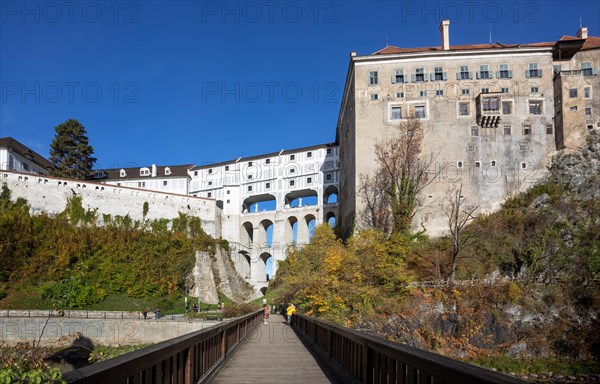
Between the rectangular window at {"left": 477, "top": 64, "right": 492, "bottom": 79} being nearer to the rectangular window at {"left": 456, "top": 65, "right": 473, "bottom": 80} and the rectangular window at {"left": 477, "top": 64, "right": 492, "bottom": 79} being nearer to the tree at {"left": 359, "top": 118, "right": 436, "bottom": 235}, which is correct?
the rectangular window at {"left": 456, "top": 65, "right": 473, "bottom": 80}

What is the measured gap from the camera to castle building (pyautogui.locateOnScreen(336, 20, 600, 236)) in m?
47.9

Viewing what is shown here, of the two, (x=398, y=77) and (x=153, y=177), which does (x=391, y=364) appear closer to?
(x=398, y=77)

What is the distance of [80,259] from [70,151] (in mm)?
29755

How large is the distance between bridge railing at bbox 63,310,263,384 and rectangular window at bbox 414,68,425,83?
44.3 m

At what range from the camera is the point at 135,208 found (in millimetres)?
62875

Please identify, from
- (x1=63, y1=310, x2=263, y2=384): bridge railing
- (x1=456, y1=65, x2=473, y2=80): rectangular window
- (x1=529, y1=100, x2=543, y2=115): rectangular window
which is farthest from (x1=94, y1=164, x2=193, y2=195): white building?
(x1=63, y1=310, x2=263, y2=384): bridge railing

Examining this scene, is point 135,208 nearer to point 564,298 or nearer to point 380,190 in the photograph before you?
point 380,190

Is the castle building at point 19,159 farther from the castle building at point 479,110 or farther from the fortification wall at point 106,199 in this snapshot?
the castle building at point 479,110

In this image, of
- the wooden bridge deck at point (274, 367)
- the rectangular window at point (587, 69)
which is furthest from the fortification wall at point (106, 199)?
the wooden bridge deck at point (274, 367)

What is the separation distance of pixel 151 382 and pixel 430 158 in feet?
155

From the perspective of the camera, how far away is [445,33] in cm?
5281

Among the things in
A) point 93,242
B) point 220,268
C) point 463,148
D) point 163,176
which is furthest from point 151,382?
point 163,176

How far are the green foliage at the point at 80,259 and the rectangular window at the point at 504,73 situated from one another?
1550 inches

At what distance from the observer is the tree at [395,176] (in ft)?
154
